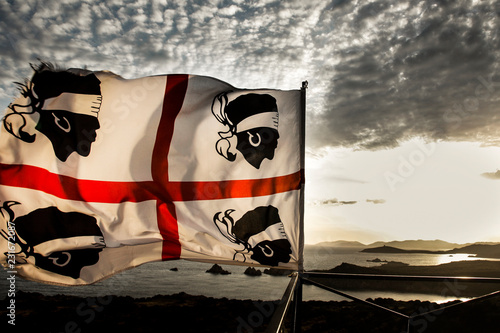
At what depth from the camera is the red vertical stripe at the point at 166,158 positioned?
2.75 meters

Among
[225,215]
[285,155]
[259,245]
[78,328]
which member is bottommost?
[78,328]

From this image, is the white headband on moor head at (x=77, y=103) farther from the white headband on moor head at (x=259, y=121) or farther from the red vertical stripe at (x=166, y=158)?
the white headband on moor head at (x=259, y=121)

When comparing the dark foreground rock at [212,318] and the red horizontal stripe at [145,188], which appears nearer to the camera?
the red horizontal stripe at [145,188]

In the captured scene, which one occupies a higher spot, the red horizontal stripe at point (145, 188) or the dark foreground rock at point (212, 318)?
the red horizontal stripe at point (145, 188)

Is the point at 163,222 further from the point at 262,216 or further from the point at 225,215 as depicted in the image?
the point at 262,216

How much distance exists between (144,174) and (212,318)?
64.9ft

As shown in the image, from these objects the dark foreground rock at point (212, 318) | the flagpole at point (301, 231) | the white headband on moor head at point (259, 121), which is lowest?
the dark foreground rock at point (212, 318)

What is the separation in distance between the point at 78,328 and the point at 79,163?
A: 25260 mm

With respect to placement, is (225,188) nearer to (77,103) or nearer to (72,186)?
(72,186)

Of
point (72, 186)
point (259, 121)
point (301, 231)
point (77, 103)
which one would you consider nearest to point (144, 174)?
point (72, 186)

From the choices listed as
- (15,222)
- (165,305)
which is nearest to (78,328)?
(165,305)

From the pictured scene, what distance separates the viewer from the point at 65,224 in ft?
8.55

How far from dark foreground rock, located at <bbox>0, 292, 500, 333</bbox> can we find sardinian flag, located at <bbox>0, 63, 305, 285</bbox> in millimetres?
11424

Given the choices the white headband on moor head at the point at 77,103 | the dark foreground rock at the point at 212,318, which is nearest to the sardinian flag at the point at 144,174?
the white headband on moor head at the point at 77,103
